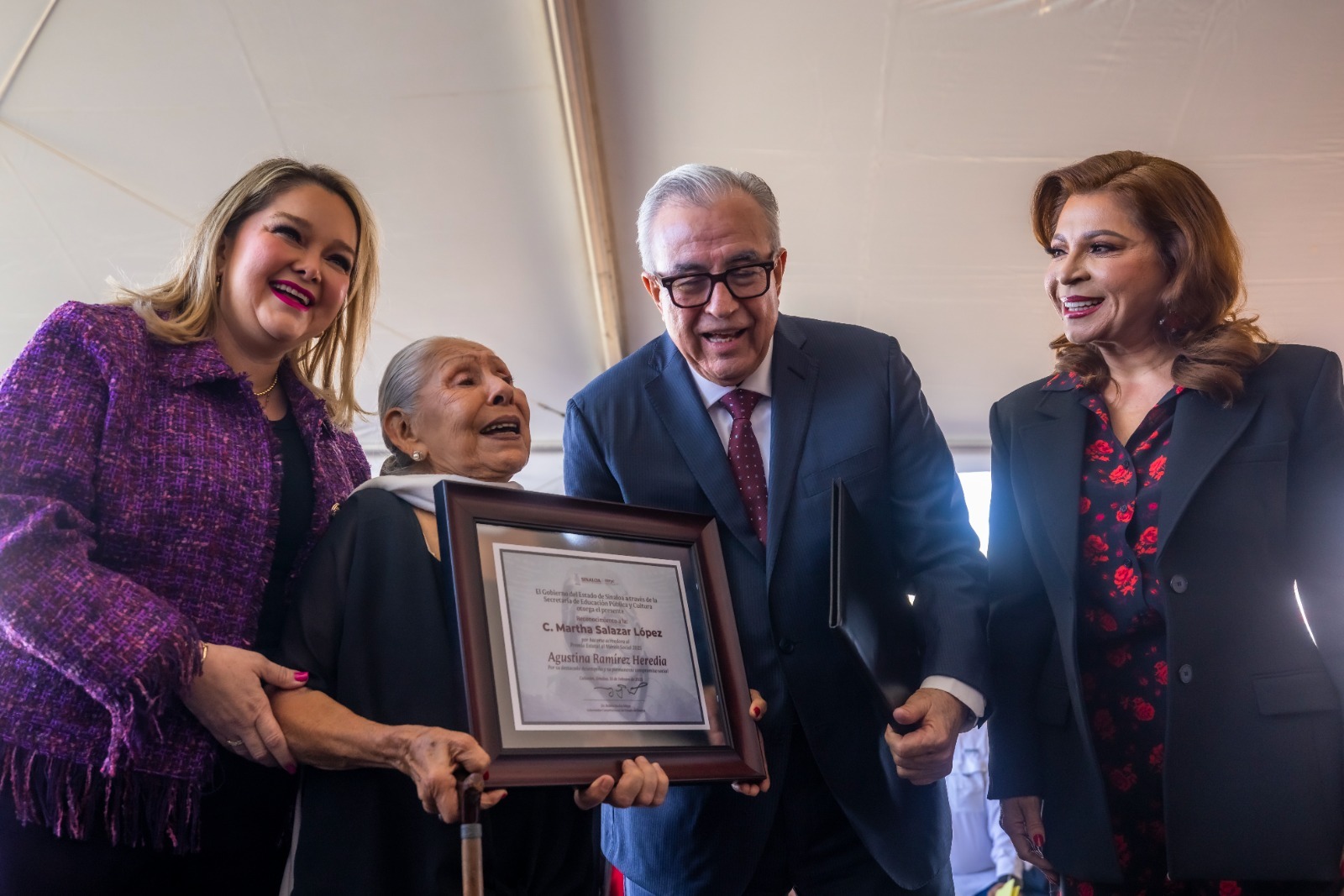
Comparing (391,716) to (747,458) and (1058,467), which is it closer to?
(747,458)

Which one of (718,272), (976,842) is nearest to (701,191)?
(718,272)

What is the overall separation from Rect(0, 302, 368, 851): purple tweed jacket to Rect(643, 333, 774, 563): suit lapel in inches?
27.5

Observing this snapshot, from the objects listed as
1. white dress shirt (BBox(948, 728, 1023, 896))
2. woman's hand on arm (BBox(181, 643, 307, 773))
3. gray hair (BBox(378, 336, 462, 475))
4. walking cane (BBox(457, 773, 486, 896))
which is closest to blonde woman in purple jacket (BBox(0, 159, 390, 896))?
woman's hand on arm (BBox(181, 643, 307, 773))

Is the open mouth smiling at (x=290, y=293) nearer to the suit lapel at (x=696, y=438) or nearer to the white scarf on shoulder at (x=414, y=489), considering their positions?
the white scarf on shoulder at (x=414, y=489)

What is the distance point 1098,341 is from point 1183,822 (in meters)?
0.90

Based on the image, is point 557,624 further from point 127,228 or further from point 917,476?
point 127,228

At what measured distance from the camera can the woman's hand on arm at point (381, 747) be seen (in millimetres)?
1312

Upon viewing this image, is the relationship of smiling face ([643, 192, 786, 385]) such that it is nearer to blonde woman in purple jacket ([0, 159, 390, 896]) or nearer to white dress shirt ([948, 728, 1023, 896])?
blonde woman in purple jacket ([0, 159, 390, 896])

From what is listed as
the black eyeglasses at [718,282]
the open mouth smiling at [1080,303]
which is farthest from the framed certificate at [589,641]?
the open mouth smiling at [1080,303]

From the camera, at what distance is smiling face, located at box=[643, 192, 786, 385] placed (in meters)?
2.00

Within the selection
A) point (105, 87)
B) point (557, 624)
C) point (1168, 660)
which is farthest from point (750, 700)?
point (105, 87)

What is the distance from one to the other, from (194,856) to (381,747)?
Answer: 0.43 meters

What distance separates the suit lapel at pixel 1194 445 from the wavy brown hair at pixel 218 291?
1.46 metres

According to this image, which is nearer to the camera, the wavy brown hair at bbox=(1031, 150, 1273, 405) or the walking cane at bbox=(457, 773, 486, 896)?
the walking cane at bbox=(457, 773, 486, 896)
